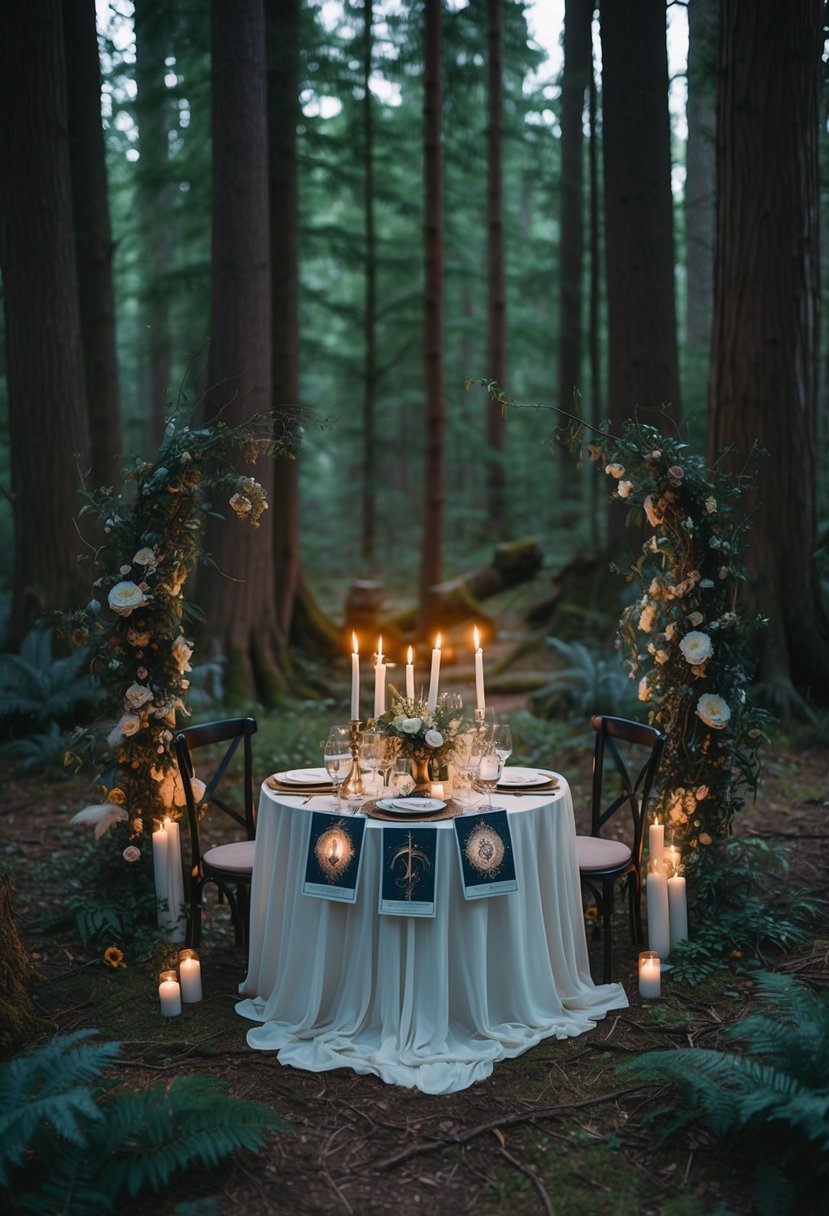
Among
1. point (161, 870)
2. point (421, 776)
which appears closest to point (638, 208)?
point (421, 776)

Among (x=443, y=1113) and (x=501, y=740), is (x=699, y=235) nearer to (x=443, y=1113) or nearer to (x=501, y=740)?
(x=501, y=740)

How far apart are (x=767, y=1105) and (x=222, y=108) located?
8545 mm

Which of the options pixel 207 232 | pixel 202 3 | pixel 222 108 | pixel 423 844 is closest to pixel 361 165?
pixel 207 232

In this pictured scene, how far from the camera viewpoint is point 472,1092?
3.90m

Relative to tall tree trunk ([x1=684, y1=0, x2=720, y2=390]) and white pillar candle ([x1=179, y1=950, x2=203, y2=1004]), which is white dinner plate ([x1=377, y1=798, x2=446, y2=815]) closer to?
white pillar candle ([x1=179, y1=950, x2=203, y2=1004])

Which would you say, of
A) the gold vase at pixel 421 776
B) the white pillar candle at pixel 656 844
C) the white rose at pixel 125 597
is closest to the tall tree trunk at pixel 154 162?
the white rose at pixel 125 597

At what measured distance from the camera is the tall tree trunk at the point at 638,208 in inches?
350

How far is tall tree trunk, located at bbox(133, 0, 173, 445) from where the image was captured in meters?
10.4

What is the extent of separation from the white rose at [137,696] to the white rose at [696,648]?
2.67 metres

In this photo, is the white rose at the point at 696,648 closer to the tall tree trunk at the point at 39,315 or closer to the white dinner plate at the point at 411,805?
the white dinner plate at the point at 411,805

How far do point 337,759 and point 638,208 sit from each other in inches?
256

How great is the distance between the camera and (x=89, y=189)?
10.1 meters

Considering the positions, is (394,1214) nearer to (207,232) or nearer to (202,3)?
(202,3)

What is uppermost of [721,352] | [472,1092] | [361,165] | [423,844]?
[361,165]
